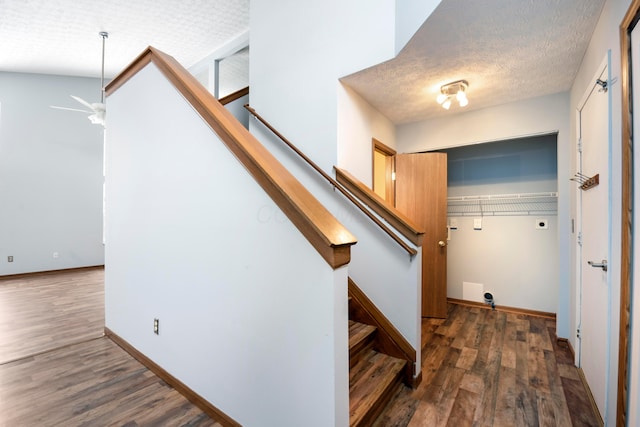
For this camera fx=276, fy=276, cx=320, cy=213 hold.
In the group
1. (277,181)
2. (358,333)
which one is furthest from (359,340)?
(277,181)

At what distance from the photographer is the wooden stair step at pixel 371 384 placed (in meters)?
1.59

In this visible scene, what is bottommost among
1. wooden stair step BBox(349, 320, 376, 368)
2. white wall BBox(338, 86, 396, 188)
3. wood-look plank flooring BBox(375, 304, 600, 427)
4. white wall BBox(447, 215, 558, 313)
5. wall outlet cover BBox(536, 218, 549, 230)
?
wood-look plank flooring BBox(375, 304, 600, 427)

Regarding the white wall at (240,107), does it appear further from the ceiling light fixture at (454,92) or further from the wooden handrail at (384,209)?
the ceiling light fixture at (454,92)

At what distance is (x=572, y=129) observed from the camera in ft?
8.25

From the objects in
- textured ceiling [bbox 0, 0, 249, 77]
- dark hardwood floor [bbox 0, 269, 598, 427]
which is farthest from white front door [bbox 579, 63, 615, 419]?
textured ceiling [bbox 0, 0, 249, 77]

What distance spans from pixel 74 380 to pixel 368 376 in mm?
2108

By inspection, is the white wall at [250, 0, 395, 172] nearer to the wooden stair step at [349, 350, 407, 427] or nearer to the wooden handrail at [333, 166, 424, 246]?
the wooden handrail at [333, 166, 424, 246]

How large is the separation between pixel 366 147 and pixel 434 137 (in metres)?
1.08


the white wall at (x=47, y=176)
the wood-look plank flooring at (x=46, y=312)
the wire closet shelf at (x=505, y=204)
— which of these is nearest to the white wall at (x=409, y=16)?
the wire closet shelf at (x=505, y=204)

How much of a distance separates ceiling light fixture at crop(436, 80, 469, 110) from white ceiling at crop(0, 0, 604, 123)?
63 millimetres

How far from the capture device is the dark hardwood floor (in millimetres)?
1679

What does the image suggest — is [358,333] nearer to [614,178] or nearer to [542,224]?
[614,178]

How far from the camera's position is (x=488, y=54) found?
7.00ft

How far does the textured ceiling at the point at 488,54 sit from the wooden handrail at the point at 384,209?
939 mm
